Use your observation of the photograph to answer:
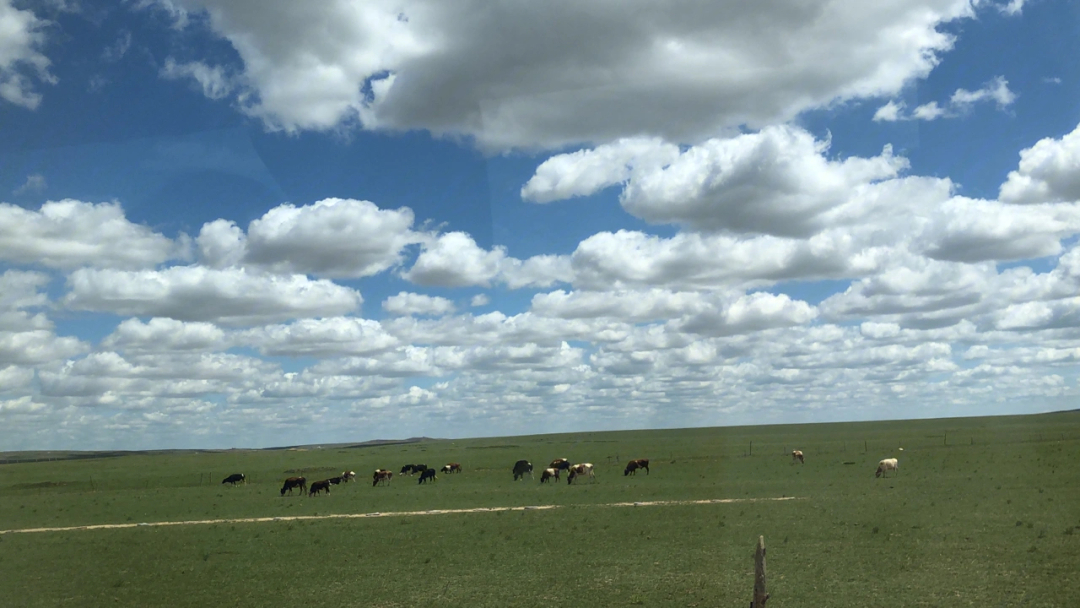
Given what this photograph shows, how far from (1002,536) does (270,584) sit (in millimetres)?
21831

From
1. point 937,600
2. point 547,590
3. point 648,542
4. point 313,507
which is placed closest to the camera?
point 937,600

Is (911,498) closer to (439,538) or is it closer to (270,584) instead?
(439,538)

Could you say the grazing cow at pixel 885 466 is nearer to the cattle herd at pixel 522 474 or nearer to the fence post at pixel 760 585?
the cattle herd at pixel 522 474

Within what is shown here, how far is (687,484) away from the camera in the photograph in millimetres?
46625

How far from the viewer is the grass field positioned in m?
19.8

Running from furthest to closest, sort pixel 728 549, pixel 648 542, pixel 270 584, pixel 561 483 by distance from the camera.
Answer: pixel 561 483 → pixel 648 542 → pixel 728 549 → pixel 270 584

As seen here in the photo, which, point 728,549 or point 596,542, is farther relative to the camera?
point 596,542

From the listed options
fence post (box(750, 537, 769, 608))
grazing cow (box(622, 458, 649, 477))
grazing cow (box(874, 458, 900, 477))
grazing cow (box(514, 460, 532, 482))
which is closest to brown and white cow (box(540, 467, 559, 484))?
grazing cow (box(514, 460, 532, 482))

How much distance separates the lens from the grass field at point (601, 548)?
19781mm

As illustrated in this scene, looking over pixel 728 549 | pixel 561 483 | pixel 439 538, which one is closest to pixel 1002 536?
pixel 728 549

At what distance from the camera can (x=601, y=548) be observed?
25547 mm

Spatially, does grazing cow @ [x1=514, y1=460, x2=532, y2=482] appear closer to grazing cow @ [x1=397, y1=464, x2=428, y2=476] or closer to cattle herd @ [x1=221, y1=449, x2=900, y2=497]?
cattle herd @ [x1=221, y1=449, x2=900, y2=497]

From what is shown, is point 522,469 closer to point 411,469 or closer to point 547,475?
point 547,475

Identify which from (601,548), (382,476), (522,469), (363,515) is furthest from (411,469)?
(601,548)
